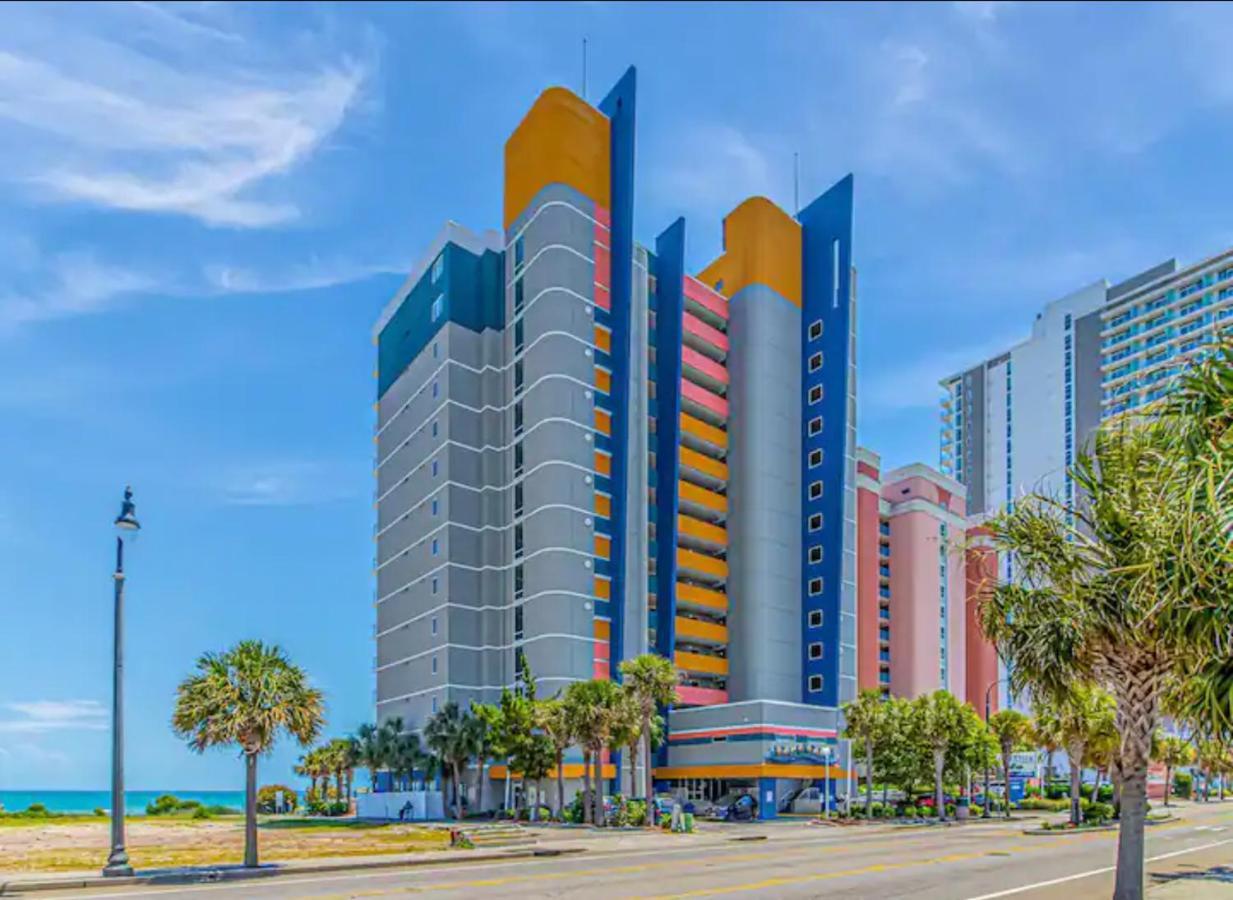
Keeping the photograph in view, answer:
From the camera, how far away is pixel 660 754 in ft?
276

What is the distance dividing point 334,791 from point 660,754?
46.0 metres

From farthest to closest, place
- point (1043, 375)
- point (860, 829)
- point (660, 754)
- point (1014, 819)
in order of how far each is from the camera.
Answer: point (1043, 375) → point (660, 754) → point (1014, 819) → point (860, 829)

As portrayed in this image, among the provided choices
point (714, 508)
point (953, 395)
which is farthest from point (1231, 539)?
point (953, 395)

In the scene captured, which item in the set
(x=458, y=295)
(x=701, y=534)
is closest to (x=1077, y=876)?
(x=701, y=534)

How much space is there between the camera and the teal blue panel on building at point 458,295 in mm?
89312

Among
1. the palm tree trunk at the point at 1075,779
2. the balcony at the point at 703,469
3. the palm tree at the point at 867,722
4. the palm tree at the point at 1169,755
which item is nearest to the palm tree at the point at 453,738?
the palm tree at the point at 867,722

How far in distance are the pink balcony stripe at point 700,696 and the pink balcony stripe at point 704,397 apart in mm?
24955

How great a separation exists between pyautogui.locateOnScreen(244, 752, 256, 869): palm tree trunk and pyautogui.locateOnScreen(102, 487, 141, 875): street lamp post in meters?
3.35

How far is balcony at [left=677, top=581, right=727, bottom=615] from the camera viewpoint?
88.7 metres

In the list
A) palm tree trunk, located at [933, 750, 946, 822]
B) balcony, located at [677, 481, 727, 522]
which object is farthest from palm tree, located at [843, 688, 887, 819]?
balcony, located at [677, 481, 727, 522]

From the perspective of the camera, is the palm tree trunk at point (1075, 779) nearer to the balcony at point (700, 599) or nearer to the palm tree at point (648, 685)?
the palm tree at point (648, 685)

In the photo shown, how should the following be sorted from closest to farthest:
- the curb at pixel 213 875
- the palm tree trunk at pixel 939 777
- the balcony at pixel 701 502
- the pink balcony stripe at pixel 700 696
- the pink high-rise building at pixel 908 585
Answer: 1. the curb at pixel 213 875
2. the palm tree trunk at pixel 939 777
3. the pink balcony stripe at pixel 700 696
4. the balcony at pixel 701 502
5. the pink high-rise building at pixel 908 585

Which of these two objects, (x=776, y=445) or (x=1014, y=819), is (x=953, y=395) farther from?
(x=1014, y=819)

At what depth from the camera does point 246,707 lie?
105ft
